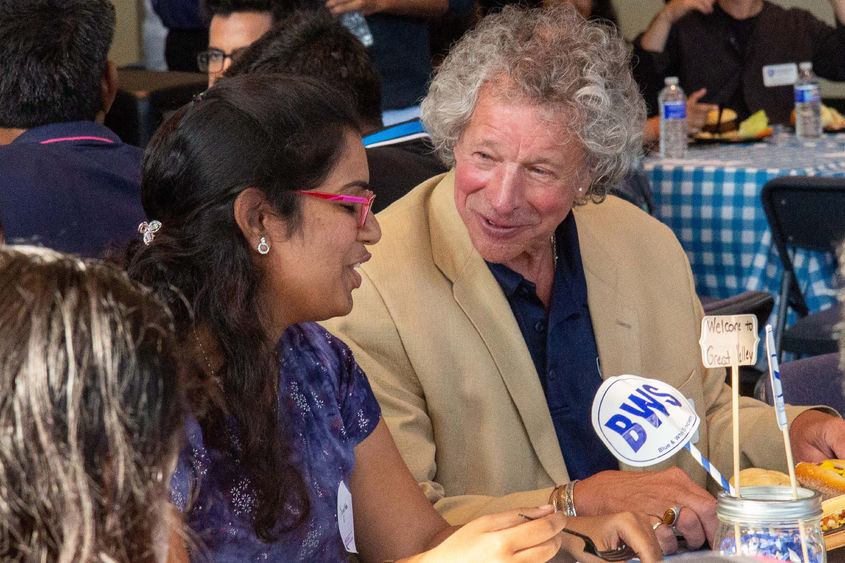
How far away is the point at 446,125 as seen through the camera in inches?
A: 85.0

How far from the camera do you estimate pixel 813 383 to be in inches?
90.7

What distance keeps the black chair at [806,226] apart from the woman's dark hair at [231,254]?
103 inches

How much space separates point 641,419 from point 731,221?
9.54ft

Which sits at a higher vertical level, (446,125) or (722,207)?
(446,125)

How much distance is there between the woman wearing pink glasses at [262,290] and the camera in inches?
58.5

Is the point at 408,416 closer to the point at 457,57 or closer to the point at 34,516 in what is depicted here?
the point at 457,57

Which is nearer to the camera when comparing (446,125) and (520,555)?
(520,555)

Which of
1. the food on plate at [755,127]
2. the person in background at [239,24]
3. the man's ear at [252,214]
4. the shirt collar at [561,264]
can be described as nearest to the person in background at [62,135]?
the person in background at [239,24]

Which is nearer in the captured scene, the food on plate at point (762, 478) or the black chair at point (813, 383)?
the food on plate at point (762, 478)

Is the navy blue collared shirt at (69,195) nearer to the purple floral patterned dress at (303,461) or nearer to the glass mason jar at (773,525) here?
the purple floral patterned dress at (303,461)

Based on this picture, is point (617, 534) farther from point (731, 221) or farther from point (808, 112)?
point (808, 112)

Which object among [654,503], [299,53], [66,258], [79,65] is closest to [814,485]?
[654,503]

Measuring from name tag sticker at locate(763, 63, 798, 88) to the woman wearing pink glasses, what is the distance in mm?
4415

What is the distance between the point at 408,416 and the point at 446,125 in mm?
619
